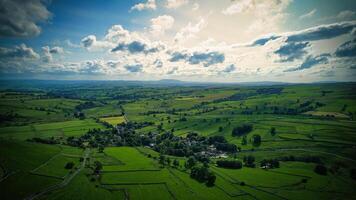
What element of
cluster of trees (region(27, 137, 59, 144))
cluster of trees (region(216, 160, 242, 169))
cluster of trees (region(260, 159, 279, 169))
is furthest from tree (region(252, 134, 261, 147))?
cluster of trees (region(27, 137, 59, 144))

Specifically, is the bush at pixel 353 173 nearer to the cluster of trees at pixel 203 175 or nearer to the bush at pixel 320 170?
the bush at pixel 320 170

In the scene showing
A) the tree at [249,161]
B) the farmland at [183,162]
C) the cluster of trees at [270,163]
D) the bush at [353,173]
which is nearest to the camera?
the farmland at [183,162]

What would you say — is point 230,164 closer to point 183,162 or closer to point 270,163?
point 270,163

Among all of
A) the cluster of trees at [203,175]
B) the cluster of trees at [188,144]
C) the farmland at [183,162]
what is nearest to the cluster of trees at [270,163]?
the farmland at [183,162]

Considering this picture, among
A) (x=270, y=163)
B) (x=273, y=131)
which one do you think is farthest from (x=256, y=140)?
(x=270, y=163)

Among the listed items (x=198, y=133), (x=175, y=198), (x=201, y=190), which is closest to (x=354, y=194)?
(x=201, y=190)

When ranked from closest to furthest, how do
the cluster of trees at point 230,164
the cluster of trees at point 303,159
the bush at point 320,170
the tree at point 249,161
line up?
the bush at point 320,170, the cluster of trees at point 230,164, the tree at point 249,161, the cluster of trees at point 303,159
